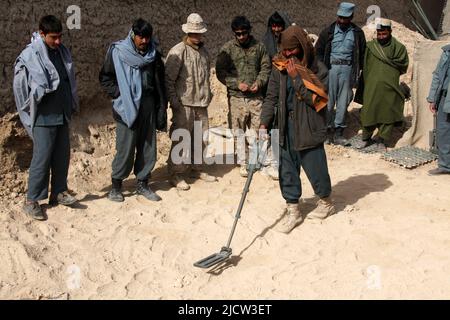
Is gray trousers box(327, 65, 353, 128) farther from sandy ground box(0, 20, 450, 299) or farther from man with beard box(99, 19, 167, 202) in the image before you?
man with beard box(99, 19, 167, 202)

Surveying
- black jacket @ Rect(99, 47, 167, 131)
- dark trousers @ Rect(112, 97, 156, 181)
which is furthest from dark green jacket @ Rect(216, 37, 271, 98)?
dark trousers @ Rect(112, 97, 156, 181)

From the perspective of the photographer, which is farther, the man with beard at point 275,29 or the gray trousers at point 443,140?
the gray trousers at point 443,140

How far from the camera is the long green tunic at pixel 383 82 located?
7477 millimetres

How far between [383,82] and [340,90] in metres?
0.54

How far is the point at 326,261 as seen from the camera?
16.1ft

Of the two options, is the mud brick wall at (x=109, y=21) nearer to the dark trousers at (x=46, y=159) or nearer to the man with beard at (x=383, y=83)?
the dark trousers at (x=46, y=159)

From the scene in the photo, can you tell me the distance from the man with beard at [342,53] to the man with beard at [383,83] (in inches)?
6.5

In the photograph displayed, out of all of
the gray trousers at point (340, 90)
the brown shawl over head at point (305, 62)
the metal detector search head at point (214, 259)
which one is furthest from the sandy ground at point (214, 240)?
the brown shawl over head at point (305, 62)

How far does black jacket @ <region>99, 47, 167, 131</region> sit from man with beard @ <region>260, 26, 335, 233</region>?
43.9 inches

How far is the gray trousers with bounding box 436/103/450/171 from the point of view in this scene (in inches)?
271

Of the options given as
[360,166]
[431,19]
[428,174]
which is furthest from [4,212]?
[431,19]

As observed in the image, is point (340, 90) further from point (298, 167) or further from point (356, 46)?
point (298, 167)

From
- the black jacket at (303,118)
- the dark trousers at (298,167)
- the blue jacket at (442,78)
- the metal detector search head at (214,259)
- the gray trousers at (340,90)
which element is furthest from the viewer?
the gray trousers at (340,90)

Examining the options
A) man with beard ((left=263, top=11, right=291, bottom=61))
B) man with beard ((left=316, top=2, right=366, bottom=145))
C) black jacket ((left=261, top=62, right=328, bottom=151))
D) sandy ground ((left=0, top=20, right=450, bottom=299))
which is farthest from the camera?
man with beard ((left=316, top=2, right=366, bottom=145))
